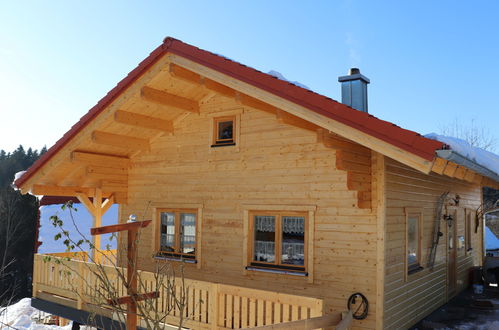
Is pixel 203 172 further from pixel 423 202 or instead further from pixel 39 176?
pixel 423 202

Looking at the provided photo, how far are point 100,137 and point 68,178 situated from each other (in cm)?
229


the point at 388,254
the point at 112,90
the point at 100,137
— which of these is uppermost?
the point at 112,90

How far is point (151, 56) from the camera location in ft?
27.0

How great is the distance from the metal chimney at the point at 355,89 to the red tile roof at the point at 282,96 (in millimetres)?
3684

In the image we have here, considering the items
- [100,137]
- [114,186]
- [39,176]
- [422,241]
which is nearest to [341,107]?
[422,241]

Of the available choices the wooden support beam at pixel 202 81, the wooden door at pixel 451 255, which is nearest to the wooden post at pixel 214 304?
the wooden support beam at pixel 202 81

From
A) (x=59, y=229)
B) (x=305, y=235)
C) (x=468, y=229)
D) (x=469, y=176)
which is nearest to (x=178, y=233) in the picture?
(x=305, y=235)

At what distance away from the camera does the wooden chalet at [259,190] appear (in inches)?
281

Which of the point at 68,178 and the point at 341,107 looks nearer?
the point at 341,107

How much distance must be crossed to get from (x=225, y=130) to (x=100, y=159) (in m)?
3.02

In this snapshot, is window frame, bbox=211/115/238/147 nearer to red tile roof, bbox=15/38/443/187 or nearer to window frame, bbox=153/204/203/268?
window frame, bbox=153/204/203/268

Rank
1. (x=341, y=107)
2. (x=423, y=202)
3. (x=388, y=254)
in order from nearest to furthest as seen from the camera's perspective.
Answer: (x=341, y=107), (x=388, y=254), (x=423, y=202)

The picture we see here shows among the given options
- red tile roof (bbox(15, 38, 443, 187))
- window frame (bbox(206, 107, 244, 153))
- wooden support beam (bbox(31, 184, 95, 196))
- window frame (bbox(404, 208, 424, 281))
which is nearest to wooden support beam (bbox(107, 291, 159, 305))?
red tile roof (bbox(15, 38, 443, 187))

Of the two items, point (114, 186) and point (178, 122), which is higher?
point (178, 122)
